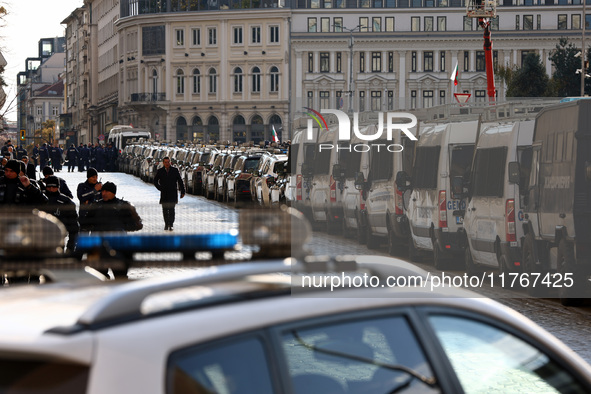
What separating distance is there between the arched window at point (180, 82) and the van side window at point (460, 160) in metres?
95.7

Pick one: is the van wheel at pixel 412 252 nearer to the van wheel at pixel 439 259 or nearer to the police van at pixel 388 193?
the police van at pixel 388 193

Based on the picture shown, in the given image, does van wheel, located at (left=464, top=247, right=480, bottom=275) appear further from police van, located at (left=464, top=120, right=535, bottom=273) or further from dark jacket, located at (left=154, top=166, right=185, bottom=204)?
dark jacket, located at (left=154, top=166, right=185, bottom=204)

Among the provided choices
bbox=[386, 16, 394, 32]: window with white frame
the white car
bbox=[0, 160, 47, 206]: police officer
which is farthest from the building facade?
the white car

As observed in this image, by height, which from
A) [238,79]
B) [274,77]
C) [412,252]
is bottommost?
[412,252]

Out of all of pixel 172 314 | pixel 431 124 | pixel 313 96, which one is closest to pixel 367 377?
pixel 172 314

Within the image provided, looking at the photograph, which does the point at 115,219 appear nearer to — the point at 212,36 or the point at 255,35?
the point at 255,35

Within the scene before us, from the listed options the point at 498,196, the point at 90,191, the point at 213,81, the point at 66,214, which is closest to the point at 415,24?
Result: the point at 213,81

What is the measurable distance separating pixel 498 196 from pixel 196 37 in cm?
9746

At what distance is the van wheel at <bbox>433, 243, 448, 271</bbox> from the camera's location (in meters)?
17.5

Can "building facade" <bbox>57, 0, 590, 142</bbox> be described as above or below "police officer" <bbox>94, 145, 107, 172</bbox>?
above

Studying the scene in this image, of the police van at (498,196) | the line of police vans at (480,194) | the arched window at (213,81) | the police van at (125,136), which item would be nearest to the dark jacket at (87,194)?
the line of police vans at (480,194)

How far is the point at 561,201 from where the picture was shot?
14.4 metres

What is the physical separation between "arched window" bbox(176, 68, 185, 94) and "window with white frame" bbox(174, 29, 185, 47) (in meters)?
2.30

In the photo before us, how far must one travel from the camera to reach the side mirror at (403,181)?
Result: 18.6 m
